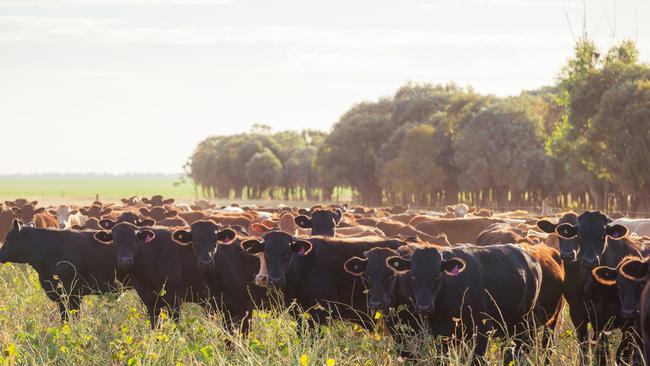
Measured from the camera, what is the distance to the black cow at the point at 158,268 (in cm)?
1175

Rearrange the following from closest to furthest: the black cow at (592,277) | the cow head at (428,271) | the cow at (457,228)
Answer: the cow head at (428,271) < the black cow at (592,277) < the cow at (457,228)

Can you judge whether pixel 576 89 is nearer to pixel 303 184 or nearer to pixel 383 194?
pixel 383 194

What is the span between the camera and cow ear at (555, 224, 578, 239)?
A: 9992 mm

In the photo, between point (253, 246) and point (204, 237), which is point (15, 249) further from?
point (253, 246)

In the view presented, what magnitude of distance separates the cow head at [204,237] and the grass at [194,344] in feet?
3.11

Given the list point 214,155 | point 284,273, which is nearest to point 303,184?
point 214,155

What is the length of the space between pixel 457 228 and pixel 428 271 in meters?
13.0

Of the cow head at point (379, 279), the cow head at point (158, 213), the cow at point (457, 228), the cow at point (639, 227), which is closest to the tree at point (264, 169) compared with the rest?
the cow head at point (158, 213)

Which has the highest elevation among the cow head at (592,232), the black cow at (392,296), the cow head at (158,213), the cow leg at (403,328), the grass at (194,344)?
the cow head at (592,232)

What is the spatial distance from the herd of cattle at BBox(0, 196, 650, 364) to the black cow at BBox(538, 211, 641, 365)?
13mm

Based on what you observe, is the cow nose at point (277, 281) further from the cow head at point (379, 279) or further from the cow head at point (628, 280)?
the cow head at point (628, 280)

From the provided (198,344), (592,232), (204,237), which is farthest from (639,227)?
(198,344)

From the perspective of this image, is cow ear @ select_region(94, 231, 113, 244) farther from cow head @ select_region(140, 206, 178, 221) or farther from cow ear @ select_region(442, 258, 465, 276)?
cow head @ select_region(140, 206, 178, 221)

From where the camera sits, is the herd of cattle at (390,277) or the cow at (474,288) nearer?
the cow at (474,288)
